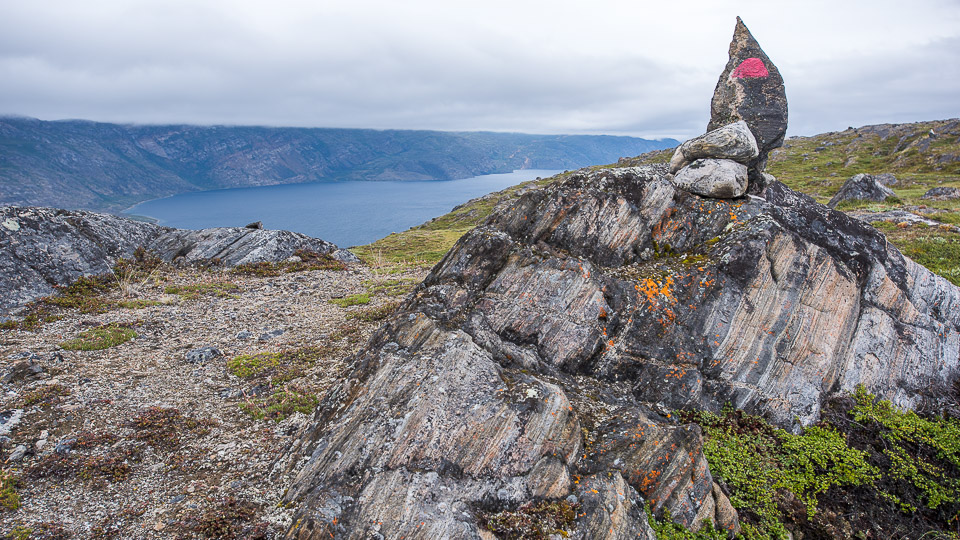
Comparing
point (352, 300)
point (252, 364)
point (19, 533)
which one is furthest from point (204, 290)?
point (19, 533)

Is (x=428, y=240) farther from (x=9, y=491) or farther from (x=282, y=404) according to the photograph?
(x=9, y=491)

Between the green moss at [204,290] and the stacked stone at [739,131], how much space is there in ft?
85.5

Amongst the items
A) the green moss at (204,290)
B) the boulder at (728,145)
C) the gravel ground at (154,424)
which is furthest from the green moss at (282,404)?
the boulder at (728,145)

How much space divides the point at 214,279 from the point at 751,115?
33068 millimetres

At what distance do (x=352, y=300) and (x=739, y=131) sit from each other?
21257mm

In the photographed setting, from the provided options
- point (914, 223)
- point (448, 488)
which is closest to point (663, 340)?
point (448, 488)

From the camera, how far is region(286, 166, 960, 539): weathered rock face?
9258 mm

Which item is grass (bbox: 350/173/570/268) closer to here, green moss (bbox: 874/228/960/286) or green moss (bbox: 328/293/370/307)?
green moss (bbox: 328/293/370/307)

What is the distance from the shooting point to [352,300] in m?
25.7

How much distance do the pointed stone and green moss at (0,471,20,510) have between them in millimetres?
24529

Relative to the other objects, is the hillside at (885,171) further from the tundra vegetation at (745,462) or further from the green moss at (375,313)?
the tundra vegetation at (745,462)

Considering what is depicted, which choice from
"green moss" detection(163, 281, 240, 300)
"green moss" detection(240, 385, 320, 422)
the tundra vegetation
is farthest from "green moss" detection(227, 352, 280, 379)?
"green moss" detection(163, 281, 240, 300)

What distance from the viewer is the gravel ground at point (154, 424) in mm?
9625

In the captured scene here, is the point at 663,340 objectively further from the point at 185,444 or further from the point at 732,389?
the point at 185,444
